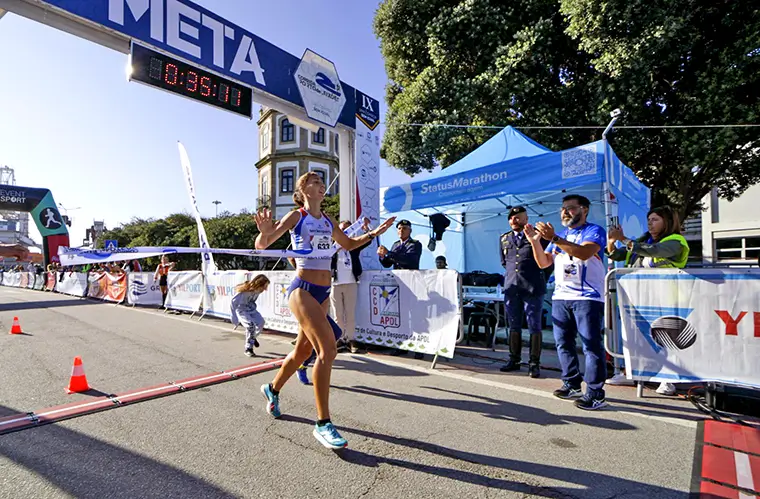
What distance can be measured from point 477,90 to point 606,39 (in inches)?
134

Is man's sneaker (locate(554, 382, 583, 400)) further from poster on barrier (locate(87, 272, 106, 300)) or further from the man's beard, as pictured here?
poster on barrier (locate(87, 272, 106, 300))

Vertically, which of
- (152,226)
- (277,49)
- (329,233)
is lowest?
(329,233)

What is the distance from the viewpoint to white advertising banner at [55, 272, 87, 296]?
18656 mm

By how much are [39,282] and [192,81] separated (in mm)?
26970

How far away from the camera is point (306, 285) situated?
10.3 ft

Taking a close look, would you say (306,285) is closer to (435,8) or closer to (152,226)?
(435,8)

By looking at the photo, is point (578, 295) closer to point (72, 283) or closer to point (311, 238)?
point (311, 238)

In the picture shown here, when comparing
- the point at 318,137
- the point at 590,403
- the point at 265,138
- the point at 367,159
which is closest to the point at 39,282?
the point at 265,138

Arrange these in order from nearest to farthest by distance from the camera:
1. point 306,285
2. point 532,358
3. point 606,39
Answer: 1. point 306,285
2. point 532,358
3. point 606,39

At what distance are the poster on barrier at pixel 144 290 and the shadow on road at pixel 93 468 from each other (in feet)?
38.5

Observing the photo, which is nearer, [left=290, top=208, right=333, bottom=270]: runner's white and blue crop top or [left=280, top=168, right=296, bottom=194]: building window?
[left=290, top=208, right=333, bottom=270]: runner's white and blue crop top

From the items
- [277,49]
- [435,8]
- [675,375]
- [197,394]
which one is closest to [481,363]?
[675,375]

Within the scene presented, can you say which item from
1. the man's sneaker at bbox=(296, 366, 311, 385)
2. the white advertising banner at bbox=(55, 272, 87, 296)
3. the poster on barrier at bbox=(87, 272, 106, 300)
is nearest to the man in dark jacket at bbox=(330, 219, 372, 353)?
the man's sneaker at bbox=(296, 366, 311, 385)

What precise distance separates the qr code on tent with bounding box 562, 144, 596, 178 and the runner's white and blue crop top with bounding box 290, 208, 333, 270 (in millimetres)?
5096
